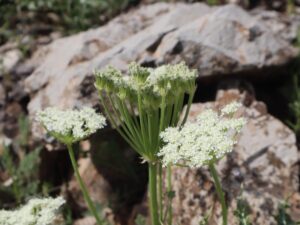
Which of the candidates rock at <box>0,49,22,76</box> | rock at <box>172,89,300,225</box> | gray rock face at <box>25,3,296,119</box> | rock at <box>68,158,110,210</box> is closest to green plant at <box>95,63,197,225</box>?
rock at <box>172,89,300,225</box>

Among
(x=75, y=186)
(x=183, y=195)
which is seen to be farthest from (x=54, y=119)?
(x=75, y=186)

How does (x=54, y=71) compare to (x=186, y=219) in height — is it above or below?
above

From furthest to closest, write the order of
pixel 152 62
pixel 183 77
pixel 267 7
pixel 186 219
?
pixel 267 7 → pixel 152 62 → pixel 186 219 → pixel 183 77

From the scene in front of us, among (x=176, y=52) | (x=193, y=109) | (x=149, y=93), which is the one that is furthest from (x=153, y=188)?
(x=176, y=52)

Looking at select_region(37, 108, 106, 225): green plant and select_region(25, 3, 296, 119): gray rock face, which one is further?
select_region(25, 3, 296, 119): gray rock face

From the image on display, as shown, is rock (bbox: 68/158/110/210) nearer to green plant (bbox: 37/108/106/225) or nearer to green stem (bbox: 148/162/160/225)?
green stem (bbox: 148/162/160/225)

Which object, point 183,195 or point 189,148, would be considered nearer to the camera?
point 189,148

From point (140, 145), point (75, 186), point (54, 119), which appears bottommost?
point (75, 186)

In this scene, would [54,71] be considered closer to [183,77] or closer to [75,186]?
[75,186]
